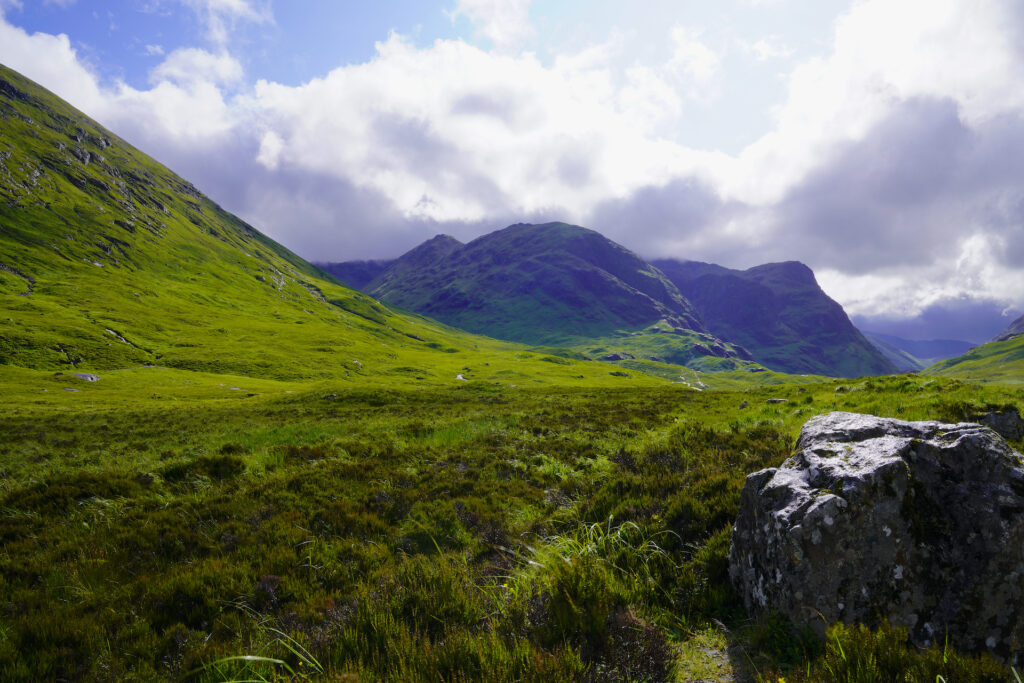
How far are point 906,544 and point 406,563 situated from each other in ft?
22.9

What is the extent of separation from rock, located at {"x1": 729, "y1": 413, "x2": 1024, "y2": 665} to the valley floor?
69cm

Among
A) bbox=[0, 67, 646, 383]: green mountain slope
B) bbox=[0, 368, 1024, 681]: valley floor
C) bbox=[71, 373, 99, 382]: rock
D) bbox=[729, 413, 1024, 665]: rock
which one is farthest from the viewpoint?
bbox=[0, 67, 646, 383]: green mountain slope

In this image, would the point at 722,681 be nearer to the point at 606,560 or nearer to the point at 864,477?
the point at 606,560

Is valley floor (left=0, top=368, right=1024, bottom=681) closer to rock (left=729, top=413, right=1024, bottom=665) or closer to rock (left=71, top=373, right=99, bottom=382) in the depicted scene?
rock (left=729, top=413, right=1024, bottom=665)

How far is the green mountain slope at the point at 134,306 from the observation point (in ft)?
254

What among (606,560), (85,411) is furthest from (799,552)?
(85,411)

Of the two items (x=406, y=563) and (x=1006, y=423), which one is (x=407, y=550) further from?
(x=1006, y=423)

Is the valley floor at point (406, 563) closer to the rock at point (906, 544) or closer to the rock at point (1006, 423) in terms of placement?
the rock at point (906, 544)

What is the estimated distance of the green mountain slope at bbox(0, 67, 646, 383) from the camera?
77.6 meters

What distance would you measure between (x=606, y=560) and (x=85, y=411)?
5034 centimetres

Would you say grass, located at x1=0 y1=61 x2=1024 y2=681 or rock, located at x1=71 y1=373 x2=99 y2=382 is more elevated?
grass, located at x1=0 y1=61 x2=1024 y2=681

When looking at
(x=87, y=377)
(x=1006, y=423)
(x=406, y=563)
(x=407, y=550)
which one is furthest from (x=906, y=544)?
(x=87, y=377)

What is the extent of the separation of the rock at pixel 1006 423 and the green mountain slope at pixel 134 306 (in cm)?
8237

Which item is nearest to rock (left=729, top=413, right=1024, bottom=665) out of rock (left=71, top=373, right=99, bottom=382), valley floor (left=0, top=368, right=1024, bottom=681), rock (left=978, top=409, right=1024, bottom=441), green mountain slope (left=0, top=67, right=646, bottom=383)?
valley floor (left=0, top=368, right=1024, bottom=681)
